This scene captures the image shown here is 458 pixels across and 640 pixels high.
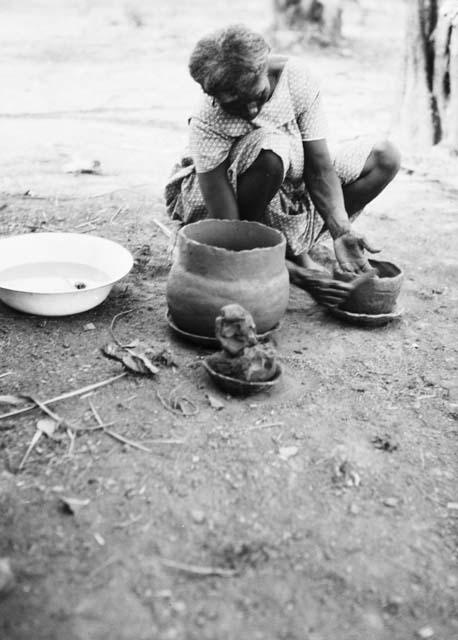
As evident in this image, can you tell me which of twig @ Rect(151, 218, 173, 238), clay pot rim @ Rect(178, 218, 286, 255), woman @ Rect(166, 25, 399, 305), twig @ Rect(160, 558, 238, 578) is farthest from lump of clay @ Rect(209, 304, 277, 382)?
twig @ Rect(151, 218, 173, 238)

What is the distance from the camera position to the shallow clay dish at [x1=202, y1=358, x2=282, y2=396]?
2162mm

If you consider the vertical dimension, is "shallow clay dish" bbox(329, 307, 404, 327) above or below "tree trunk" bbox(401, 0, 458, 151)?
below

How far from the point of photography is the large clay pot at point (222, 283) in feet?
7.67

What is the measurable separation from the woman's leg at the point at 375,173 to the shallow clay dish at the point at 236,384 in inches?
46.8

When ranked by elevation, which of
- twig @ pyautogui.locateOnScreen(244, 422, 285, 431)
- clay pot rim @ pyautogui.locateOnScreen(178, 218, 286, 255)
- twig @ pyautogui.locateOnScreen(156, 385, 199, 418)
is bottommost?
twig @ pyautogui.locateOnScreen(244, 422, 285, 431)

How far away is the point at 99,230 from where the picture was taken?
3.70 metres

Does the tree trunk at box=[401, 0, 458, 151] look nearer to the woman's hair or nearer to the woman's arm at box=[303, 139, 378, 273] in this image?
the woman's arm at box=[303, 139, 378, 273]

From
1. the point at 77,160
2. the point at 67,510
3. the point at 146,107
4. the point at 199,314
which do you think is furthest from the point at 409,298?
the point at 146,107

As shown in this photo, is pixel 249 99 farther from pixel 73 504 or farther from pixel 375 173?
pixel 73 504

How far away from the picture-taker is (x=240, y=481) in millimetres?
1832

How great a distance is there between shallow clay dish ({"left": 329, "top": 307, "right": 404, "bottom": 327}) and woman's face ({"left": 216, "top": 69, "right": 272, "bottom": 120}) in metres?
0.92

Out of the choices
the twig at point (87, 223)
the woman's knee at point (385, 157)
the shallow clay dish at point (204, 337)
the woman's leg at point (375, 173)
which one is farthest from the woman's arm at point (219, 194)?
the twig at point (87, 223)

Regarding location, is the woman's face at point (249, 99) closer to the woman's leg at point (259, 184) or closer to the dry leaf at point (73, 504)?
the woman's leg at point (259, 184)

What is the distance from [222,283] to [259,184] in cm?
54
